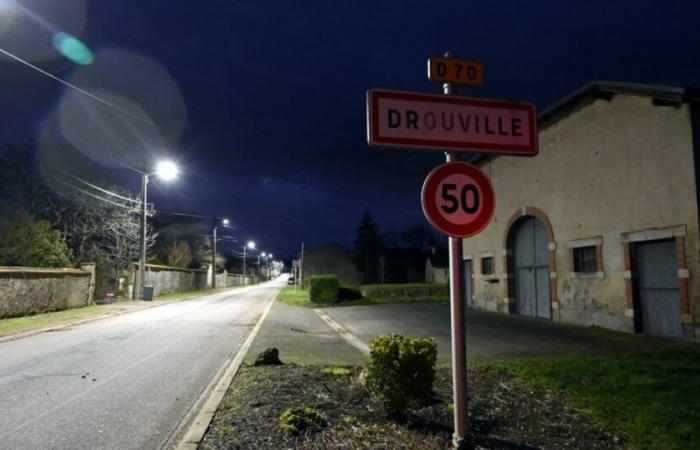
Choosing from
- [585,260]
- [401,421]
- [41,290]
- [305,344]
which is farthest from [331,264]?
[401,421]

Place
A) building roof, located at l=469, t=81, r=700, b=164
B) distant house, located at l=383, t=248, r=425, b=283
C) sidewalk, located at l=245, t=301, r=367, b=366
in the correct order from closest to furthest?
sidewalk, located at l=245, t=301, r=367, b=366 < building roof, located at l=469, t=81, r=700, b=164 < distant house, located at l=383, t=248, r=425, b=283

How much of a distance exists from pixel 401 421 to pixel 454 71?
328 centimetres

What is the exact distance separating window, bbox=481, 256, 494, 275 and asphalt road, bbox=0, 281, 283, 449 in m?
11.2

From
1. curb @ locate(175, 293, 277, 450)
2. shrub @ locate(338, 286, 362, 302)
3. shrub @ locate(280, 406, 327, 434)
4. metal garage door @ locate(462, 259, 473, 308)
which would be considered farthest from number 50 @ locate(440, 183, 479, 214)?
shrub @ locate(338, 286, 362, 302)

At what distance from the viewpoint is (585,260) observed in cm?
1482

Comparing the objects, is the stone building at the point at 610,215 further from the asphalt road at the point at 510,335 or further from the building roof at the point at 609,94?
the asphalt road at the point at 510,335

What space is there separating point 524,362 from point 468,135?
5.35m

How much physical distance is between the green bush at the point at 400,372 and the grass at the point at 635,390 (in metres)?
1.78

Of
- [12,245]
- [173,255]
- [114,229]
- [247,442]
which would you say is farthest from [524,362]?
[173,255]

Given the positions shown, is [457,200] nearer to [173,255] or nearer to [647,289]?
[647,289]

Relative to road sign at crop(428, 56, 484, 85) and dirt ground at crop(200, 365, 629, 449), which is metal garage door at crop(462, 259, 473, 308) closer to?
dirt ground at crop(200, 365, 629, 449)

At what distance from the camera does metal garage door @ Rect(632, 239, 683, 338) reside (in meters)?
11.6

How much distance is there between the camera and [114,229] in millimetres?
31812

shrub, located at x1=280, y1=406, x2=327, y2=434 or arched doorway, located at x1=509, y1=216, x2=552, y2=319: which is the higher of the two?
arched doorway, located at x1=509, y1=216, x2=552, y2=319
